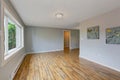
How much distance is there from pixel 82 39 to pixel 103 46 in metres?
1.46

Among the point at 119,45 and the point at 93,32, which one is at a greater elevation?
the point at 93,32

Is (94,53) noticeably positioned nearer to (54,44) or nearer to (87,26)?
(87,26)

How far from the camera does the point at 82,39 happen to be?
4.68 metres

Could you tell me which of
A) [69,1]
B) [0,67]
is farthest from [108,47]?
[0,67]

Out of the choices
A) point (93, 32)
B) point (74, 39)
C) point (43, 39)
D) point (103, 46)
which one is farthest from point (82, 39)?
point (74, 39)

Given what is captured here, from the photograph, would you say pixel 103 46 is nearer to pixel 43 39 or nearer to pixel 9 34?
pixel 9 34

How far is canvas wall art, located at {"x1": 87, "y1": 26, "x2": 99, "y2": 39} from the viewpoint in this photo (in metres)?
3.61

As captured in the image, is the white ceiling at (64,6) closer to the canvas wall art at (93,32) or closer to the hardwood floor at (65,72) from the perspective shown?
the canvas wall art at (93,32)

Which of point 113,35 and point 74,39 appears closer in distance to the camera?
point 113,35

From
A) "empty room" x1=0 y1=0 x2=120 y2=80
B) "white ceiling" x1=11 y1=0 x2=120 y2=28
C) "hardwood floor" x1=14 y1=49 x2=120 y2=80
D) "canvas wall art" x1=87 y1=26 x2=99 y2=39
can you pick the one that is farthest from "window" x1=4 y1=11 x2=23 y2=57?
"canvas wall art" x1=87 y1=26 x2=99 y2=39

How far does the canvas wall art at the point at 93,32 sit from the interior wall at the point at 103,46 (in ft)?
0.50

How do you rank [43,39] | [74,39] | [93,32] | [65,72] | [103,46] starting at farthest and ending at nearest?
[74,39] < [43,39] < [93,32] < [103,46] < [65,72]

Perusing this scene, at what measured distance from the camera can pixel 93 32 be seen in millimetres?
3832

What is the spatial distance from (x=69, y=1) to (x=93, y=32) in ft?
7.29
